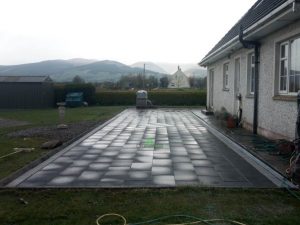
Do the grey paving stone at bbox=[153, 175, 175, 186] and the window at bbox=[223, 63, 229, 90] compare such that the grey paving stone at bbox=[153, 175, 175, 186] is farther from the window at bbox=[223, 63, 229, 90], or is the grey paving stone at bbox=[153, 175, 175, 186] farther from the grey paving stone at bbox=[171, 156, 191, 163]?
the window at bbox=[223, 63, 229, 90]

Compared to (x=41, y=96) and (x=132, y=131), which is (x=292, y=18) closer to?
(x=132, y=131)

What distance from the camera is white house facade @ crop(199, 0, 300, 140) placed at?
8.62 meters

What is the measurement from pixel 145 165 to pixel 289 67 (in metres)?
4.58

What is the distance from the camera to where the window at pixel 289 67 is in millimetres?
8820

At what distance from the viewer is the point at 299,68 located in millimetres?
8656

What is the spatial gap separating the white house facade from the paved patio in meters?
1.60

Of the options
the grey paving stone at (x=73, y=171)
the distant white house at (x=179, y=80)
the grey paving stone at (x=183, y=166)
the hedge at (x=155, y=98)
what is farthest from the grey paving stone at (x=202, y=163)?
the distant white house at (x=179, y=80)

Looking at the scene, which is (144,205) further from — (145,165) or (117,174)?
(145,165)

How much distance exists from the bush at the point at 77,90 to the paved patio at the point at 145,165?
20.1 meters

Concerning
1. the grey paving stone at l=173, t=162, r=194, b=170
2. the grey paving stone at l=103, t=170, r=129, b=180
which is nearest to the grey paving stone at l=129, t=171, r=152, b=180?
the grey paving stone at l=103, t=170, r=129, b=180

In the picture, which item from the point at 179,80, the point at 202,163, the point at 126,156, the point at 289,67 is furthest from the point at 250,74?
the point at 179,80

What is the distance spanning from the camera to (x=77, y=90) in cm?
3083

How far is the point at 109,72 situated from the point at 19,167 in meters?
127

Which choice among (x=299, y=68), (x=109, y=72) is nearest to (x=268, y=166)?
(x=299, y=68)
